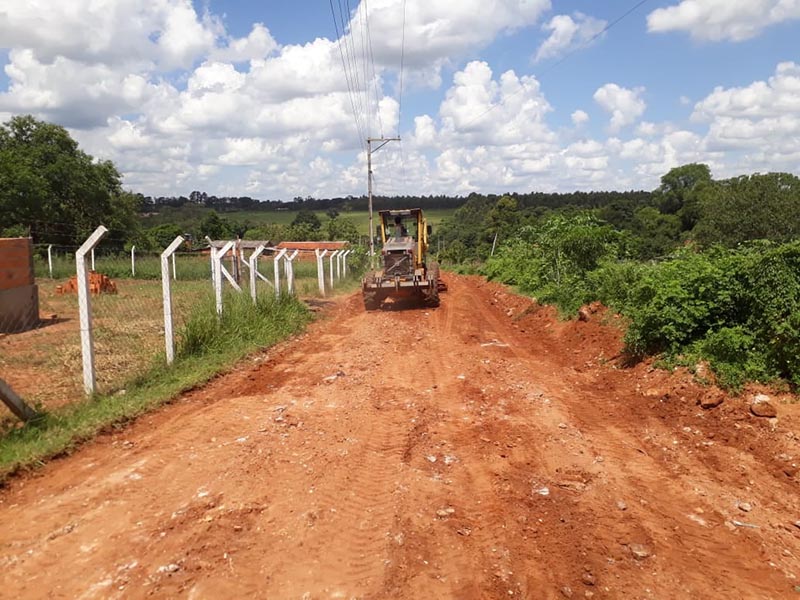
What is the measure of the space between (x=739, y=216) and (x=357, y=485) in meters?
43.9

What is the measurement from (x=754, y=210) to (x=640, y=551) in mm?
44068

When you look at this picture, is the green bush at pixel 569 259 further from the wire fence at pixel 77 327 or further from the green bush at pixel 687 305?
the wire fence at pixel 77 327

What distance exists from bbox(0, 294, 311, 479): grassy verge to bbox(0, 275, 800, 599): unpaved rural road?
9.1 inches

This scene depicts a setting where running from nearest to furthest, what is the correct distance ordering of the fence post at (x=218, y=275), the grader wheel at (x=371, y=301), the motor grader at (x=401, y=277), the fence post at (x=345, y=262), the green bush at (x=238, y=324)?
the green bush at (x=238, y=324) < the fence post at (x=218, y=275) < the motor grader at (x=401, y=277) < the grader wheel at (x=371, y=301) < the fence post at (x=345, y=262)

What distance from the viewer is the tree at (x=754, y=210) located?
39438 millimetres

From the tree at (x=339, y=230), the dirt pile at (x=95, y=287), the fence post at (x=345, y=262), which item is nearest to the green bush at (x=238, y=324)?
the dirt pile at (x=95, y=287)

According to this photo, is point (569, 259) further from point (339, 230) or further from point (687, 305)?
point (339, 230)

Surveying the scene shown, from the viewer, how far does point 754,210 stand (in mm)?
40750

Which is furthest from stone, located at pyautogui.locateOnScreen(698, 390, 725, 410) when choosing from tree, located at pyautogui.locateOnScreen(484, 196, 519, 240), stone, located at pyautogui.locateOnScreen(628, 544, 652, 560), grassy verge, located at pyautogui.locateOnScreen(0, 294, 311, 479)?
tree, located at pyautogui.locateOnScreen(484, 196, 519, 240)

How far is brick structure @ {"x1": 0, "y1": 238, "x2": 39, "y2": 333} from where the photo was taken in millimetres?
12398

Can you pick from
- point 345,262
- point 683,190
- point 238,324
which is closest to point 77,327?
point 238,324

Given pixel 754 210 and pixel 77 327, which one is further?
pixel 754 210

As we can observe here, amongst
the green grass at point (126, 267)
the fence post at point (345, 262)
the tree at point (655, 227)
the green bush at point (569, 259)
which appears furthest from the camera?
the tree at point (655, 227)

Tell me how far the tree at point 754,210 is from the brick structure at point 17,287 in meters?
39.2
